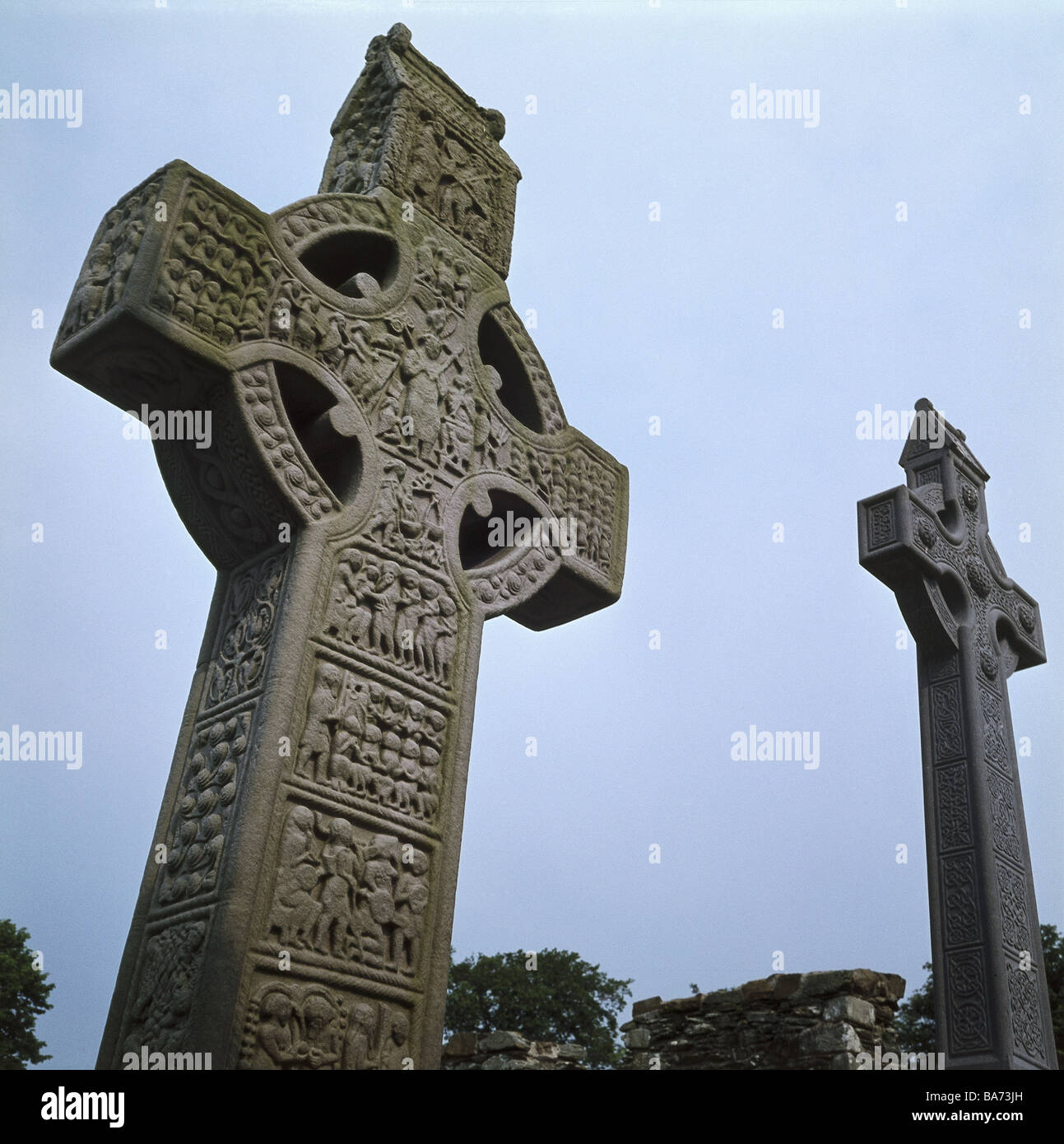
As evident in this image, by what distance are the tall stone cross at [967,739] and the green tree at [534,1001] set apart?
22.2 m

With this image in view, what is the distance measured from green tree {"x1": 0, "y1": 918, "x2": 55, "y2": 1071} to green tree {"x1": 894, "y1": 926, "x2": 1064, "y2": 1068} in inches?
495

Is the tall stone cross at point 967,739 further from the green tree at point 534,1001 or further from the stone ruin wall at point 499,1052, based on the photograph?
the green tree at point 534,1001

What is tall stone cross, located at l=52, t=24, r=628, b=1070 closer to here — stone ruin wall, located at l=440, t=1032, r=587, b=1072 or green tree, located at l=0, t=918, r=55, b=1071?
stone ruin wall, located at l=440, t=1032, r=587, b=1072

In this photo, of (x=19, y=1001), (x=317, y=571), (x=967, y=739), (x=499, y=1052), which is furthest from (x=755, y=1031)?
(x=19, y=1001)

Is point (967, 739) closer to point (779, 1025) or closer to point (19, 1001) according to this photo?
point (779, 1025)

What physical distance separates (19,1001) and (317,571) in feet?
55.9

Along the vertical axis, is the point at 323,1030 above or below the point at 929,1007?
below

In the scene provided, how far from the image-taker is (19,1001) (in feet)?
57.9

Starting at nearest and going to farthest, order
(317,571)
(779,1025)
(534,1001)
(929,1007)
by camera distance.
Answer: (317,571) < (779,1025) < (929,1007) < (534,1001)

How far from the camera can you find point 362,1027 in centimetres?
323

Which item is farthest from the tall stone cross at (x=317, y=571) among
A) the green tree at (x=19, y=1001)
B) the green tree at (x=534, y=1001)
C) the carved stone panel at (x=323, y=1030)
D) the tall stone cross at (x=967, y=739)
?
the green tree at (x=534, y=1001)
